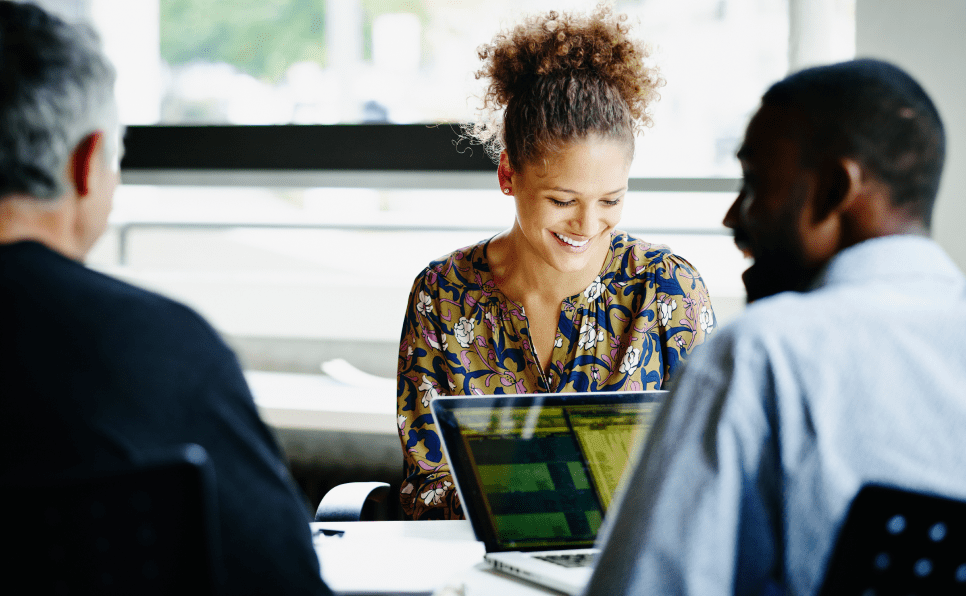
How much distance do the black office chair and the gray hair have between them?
14.6 inches

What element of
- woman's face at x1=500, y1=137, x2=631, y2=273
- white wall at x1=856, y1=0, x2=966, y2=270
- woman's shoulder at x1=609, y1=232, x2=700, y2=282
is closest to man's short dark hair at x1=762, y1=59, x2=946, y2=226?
woman's face at x1=500, y1=137, x2=631, y2=273

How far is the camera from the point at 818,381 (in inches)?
25.5

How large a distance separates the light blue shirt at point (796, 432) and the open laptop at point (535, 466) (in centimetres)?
46

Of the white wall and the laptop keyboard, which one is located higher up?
the white wall

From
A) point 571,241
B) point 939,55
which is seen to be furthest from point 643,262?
point 939,55

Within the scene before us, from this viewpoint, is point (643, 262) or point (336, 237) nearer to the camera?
point (643, 262)

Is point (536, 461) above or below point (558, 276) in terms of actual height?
below

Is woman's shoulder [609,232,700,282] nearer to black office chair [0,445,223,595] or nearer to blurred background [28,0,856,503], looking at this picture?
blurred background [28,0,856,503]

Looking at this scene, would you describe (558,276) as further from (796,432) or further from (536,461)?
(796,432)

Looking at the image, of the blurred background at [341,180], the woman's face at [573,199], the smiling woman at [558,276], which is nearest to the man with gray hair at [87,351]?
the smiling woman at [558,276]

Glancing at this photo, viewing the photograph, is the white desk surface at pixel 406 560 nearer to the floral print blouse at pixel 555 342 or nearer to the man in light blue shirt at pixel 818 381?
the floral print blouse at pixel 555 342

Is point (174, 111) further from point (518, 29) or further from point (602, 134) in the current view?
point (602, 134)

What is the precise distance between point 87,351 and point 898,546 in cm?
73

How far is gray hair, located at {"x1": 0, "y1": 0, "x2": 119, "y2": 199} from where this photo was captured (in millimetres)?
866
